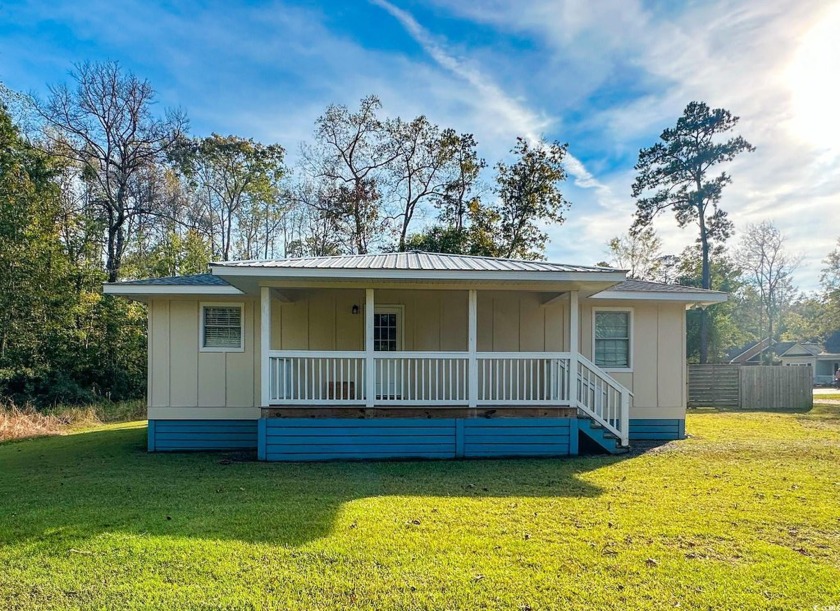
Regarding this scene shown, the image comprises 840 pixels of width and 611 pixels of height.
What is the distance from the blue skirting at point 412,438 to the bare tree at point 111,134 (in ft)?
50.3

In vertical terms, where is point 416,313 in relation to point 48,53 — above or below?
below

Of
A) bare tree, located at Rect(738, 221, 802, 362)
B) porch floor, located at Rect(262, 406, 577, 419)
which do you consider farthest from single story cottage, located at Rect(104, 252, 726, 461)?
bare tree, located at Rect(738, 221, 802, 362)

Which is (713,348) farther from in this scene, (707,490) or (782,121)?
(707,490)

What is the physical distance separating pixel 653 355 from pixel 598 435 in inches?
101

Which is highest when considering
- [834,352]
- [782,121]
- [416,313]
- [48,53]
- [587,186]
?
[48,53]

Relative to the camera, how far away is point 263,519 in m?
4.48

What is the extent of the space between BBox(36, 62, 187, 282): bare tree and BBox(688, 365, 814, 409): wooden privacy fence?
21.7 m

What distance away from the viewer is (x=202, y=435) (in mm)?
8758

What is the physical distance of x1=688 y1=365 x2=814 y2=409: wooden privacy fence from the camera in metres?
15.9

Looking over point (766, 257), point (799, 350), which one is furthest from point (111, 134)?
point (799, 350)

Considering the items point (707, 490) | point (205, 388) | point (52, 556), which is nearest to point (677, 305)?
point (707, 490)

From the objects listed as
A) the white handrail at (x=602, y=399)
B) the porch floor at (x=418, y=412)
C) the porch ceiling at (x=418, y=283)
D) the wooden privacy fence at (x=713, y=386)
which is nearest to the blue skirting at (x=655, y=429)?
the white handrail at (x=602, y=399)

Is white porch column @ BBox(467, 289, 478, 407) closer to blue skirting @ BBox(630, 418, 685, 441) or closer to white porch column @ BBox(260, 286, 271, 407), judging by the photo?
white porch column @ BBox(260, 286, 271, 407)

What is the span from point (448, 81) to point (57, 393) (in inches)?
609
